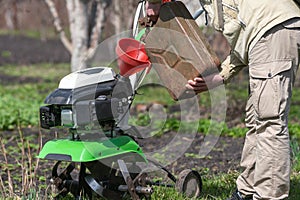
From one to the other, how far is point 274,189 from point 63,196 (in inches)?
61.6

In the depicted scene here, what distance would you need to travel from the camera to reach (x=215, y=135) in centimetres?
714

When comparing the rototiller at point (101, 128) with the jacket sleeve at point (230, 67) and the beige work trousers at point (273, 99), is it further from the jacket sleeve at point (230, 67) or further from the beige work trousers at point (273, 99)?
the beige work trousers at point (273, 99)

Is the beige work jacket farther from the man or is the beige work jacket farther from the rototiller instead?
the rototiller

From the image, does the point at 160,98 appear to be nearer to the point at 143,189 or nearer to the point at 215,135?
the point at 215,135

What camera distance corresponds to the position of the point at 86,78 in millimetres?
3916

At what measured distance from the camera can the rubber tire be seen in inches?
169

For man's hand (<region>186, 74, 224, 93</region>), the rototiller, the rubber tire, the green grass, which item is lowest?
the green grass

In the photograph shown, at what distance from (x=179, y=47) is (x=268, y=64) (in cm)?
61

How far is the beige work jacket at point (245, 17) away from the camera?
11.5 feet

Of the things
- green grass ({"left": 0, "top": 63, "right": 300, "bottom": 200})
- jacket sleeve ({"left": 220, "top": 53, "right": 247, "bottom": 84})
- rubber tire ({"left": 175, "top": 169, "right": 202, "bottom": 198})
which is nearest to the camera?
jacket sleeve ({"left": 220, "top": 53, "right": 247, "bottom": 84})

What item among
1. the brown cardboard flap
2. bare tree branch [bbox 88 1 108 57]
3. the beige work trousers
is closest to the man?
the beige work trousers

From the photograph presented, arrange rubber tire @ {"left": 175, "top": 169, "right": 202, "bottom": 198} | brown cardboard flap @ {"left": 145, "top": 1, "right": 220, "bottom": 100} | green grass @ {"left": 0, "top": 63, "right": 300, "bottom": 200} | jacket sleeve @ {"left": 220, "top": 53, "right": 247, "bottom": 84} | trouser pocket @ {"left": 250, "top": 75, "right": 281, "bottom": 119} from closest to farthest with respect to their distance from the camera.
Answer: trouser pocket @ {"left": 250, "top": 75, "right": 281, "bottom": 119}, brown cardboard flap @ {"left": 145, "top": 1, "right": 220, "bottom": 100}, jacket sleeve @ {"left": 220, "top": 53, "right": 247, "bottom": 84}, rubber tire @ {"left": 175, "top": 169, "right": 202, "bottom": 198}, green grass @ {"left": 0, "top": 63, "right": 300, "bottom": 200}

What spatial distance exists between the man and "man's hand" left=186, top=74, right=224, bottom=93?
26 centimetres

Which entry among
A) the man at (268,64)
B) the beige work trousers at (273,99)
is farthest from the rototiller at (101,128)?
the beige work trousers at (273,99)
